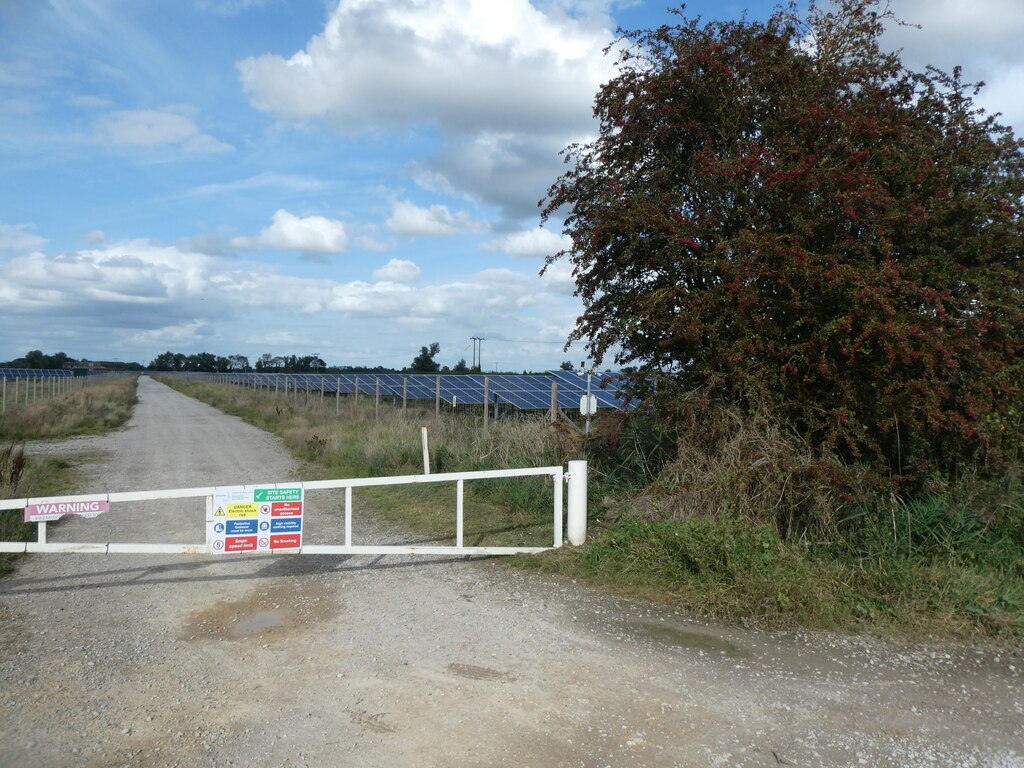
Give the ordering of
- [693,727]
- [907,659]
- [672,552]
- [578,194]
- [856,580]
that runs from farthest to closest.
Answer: [578,194] < [672,552] < [856,580] < [907,659] < [693,727]

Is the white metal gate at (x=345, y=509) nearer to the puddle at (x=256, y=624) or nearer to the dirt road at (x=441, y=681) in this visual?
the dirt road at (x=441, y=681)

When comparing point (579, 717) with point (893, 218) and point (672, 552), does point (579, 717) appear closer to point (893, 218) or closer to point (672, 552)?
point (672, 552)

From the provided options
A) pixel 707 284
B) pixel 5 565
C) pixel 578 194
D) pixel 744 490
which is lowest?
pixel 5 565

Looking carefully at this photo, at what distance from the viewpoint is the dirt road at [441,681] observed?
3766 millimetres

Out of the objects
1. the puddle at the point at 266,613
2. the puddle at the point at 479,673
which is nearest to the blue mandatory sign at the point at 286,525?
the puddle at the point at 266,613

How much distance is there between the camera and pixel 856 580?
6.17 meters

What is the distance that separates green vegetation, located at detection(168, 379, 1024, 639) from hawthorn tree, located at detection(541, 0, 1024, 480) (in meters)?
0.63

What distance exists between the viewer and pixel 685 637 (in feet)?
17.7

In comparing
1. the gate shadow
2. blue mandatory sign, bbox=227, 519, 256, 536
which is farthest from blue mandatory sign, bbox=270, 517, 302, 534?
→ the gate shadow

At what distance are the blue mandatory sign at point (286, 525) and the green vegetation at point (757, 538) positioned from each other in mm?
2121

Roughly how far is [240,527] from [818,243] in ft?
20.0

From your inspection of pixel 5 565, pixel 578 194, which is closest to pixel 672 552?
pixel 578 194

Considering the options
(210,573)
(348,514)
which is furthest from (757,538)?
(210,573)

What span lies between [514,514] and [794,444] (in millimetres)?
3601
